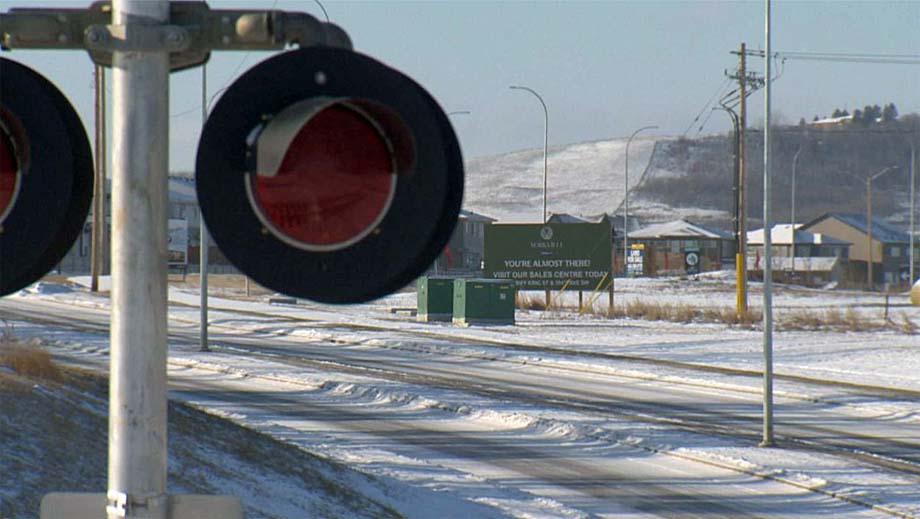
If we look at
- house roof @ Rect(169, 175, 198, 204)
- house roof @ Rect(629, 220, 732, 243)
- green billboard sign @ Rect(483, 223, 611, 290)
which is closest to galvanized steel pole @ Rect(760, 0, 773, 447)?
house roof @ Rect(169, 175, 198, 204)

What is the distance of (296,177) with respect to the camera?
8.39ft

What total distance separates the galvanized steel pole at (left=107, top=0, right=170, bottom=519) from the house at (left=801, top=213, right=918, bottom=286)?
376 ft

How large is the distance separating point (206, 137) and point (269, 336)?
33.6m

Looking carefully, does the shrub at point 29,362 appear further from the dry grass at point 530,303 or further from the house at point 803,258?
the house at point 803,258

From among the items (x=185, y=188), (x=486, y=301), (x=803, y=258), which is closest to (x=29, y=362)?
(x=185, y=188)

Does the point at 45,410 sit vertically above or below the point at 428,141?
below

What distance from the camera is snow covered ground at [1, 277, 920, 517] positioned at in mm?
13125

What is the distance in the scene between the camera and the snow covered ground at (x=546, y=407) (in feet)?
43.1

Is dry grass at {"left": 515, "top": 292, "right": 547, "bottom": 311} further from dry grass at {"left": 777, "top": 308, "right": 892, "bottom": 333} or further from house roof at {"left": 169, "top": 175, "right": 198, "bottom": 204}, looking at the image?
house roof at {"left": 169, "top": 175, "right": 198, "bottom": 204}

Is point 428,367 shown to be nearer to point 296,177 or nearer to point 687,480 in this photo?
point 687,480

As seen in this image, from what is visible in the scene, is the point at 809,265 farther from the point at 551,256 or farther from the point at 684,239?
the point at 551,256

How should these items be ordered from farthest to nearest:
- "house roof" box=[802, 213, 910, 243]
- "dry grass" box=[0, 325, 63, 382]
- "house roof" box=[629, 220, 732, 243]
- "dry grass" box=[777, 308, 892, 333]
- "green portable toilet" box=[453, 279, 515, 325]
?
"house roof" box=[802, 213, 910, 243], "house roof" box=[629, 220, 732, 243], "green portable toilet" box=[453, 279, 515, 325], "dry grass" box=[777, 308, 892, 333], "dry grass" box=[0, 325, 63, 382]

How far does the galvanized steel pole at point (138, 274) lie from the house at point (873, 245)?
114692 millimetres

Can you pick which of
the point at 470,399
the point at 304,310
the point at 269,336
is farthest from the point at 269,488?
the point at 304,310
